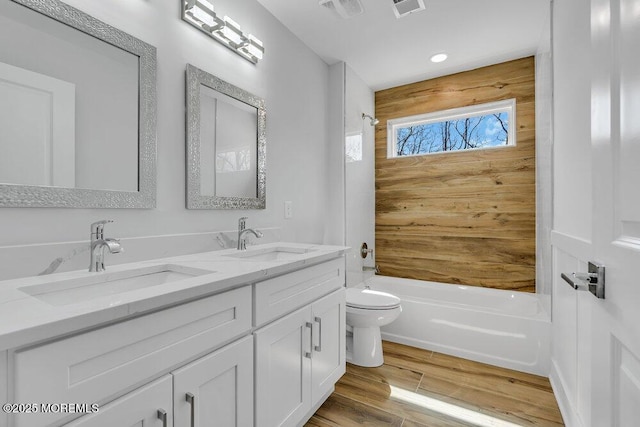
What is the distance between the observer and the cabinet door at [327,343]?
152cm

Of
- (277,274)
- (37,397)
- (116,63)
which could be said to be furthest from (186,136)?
(37,397)

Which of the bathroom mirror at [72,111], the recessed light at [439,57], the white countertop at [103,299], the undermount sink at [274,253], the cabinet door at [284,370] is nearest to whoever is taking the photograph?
the white countertop at [103,299]

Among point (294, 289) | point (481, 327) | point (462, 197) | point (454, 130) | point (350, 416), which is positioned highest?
point (454, 130)

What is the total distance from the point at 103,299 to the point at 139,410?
292 mm

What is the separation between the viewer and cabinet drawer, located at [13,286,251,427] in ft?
1.94

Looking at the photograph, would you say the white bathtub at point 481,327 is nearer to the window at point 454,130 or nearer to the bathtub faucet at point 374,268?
the bathtub faucet at point 374,268

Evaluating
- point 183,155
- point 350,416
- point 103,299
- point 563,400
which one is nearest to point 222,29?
point 183,155

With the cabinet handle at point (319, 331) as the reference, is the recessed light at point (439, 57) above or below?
above

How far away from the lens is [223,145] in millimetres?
1686

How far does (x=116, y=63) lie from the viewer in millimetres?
1219

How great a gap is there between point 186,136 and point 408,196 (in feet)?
7.46

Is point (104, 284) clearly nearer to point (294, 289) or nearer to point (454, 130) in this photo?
point (294, 289)

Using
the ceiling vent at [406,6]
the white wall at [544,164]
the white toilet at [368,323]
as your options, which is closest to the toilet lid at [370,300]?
the white toilet at [368,323]

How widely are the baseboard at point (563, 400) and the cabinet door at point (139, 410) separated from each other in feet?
5.34
